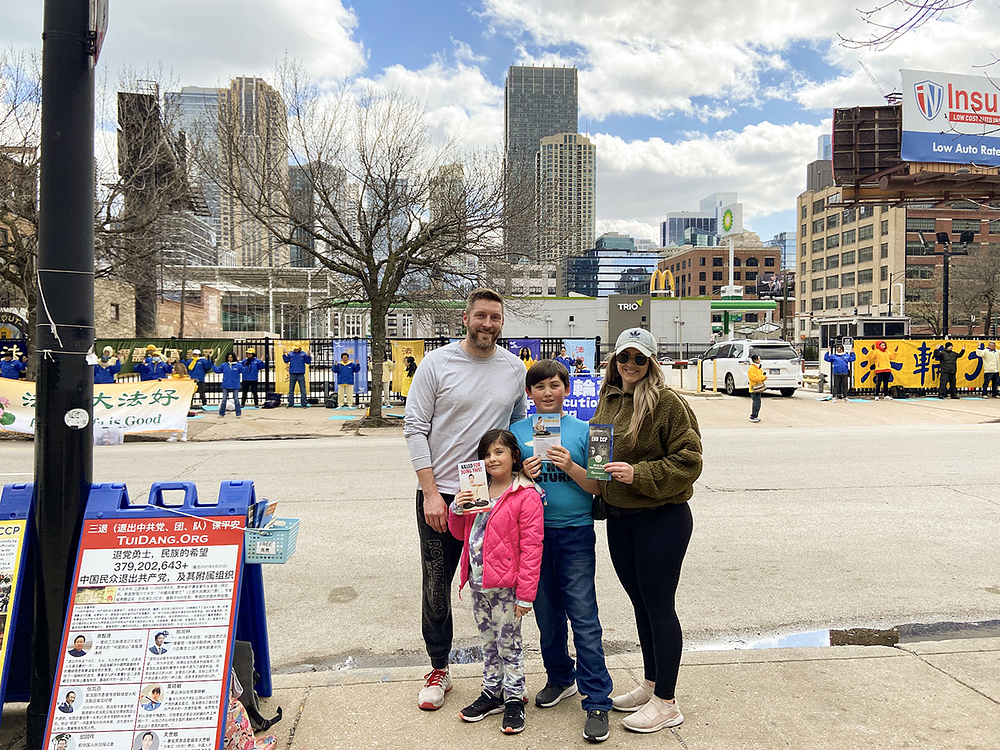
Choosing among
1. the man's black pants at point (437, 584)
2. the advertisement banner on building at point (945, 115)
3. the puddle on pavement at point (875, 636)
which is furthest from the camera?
the advertisement banner on building at point (945, 115)

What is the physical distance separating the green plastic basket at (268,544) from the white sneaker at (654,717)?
1710mm

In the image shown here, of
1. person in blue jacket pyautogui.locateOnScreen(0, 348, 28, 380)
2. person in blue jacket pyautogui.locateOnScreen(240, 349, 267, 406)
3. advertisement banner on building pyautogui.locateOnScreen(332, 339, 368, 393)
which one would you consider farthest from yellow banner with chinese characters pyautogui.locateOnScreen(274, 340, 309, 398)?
person in blue jacket pyautogui.locateOnScreen(0, 348, 28, 380)

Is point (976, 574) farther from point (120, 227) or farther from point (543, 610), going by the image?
point (120, 227)

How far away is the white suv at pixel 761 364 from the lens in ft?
73.9

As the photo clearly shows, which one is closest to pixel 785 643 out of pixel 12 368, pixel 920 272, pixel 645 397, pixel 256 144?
pixel 645 397

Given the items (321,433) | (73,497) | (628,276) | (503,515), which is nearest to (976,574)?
(503,515)

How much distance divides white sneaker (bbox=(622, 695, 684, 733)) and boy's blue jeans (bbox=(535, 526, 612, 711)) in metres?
0.13

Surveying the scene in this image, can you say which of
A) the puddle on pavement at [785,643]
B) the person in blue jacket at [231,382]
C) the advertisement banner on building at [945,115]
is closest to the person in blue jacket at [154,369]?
the person in blue jacket at [231,382]

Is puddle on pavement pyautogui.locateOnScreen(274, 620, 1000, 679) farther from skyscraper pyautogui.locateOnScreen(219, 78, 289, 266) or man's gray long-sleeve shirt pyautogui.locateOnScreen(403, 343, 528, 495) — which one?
skyscraper pyautogui.locateOnScreen(219, 78, 289, 266)

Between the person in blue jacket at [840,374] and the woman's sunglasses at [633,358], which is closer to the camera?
the woman's sunglasses at [633,358]

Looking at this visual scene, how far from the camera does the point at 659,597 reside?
9.98 ft

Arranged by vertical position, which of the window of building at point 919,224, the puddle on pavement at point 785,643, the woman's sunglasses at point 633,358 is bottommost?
the puddle on pavement at point 785,643

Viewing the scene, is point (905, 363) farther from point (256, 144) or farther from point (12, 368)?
point (12, 368)

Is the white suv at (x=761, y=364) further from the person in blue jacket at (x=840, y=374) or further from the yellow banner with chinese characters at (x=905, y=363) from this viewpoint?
the yellow banner with chinese characters at (x=905, y=363)
